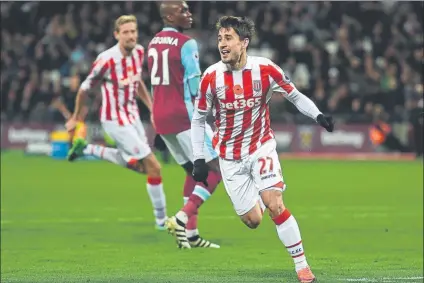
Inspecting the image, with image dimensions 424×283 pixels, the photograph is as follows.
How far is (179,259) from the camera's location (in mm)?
10414

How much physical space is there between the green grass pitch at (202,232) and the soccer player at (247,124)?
526 mm

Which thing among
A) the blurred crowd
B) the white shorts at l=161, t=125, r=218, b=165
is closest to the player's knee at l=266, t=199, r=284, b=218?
the white shorts at l=161, t=125, r=218, b=165

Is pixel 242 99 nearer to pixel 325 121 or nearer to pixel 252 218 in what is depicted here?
pixel 325 121

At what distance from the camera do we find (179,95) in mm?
11633

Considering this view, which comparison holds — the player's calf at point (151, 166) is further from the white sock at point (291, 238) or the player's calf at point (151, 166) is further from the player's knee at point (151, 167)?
the white sock at point (291, 238)

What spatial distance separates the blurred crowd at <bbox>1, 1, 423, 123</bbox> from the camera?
2794 centimetres

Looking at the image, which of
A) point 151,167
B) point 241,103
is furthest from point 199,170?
point 151,167

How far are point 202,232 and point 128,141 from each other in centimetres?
147

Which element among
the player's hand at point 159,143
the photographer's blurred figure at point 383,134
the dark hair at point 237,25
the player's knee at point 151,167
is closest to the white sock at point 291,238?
the dark hair at point 237,25

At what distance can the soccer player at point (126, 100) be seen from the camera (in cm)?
1295

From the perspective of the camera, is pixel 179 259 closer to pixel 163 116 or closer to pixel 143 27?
pixel 163 116

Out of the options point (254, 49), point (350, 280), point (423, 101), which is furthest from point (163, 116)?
point (254, 49)

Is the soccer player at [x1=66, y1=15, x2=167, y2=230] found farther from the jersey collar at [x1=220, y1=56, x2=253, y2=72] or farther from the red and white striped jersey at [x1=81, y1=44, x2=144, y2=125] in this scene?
the jersey collar at [x1=220, y1=56, x2=253, y2=72]

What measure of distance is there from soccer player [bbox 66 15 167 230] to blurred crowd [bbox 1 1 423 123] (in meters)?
14.1
